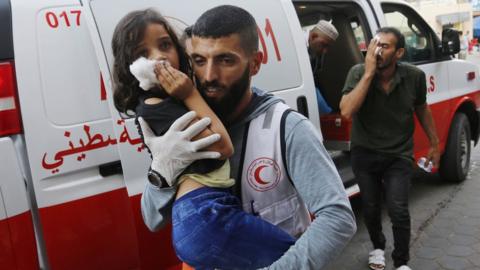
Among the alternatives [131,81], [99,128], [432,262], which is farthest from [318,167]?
[432,262]

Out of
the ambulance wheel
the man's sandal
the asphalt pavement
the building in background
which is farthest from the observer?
the building in background

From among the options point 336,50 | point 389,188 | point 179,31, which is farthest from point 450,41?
point 179,31

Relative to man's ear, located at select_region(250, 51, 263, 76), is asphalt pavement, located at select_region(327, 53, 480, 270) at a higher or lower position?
lower

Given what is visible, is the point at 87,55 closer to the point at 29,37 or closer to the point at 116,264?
the point at 29,37

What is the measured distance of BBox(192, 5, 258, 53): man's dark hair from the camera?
1132mm

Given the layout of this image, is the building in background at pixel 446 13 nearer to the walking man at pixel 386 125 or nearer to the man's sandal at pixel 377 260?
the walking man at pixel 386 125

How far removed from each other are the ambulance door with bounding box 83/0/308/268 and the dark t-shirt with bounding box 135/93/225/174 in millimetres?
647

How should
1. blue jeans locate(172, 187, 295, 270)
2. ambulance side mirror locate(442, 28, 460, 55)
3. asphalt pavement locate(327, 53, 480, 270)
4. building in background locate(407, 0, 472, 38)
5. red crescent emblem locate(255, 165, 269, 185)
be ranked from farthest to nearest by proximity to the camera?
building in background locate(407, 0, 472, 38), ambulance side mirror locate(442, 28, 460, 55), asphalt pavement locate(327, 53, 480, 270), red crescent emblem locate(255, 165, 269, 185), blue jeans locate(172, 187, 295, 270)

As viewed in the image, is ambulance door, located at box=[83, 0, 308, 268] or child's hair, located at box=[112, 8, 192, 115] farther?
ambulance door, located at box=[83, 0, 308, 268]

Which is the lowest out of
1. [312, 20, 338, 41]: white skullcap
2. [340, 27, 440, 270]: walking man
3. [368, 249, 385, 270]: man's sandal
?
[368, 249, 385, 270]: man's sandal

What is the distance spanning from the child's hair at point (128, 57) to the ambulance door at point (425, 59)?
311 cm

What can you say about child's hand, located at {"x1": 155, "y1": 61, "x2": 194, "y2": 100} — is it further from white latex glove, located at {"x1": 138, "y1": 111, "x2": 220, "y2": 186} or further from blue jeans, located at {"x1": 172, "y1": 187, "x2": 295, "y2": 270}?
blue jeans, located at {"x1": 172, "y1": 187, "x2": 295, "y2": 270}

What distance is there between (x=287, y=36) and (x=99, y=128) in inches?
53.8

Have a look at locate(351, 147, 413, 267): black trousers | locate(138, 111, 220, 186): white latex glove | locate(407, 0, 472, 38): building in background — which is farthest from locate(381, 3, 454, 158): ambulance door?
locate(407, 0, 472, 38): building in background
